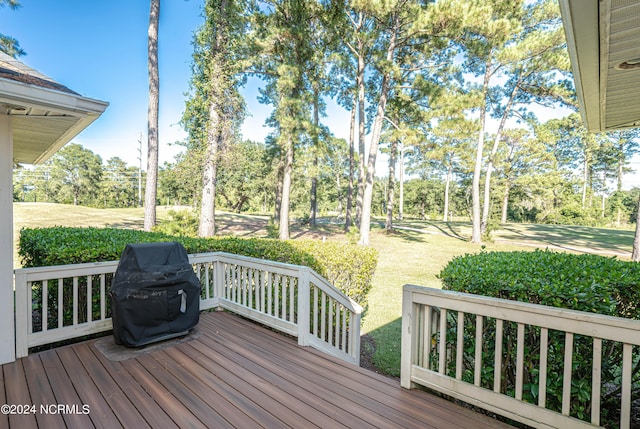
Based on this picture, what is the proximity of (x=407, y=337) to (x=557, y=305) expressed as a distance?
1020 millimetres

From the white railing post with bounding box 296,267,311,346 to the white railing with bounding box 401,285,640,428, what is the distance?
112 cm

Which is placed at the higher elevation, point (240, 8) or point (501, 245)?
point (240, 8)

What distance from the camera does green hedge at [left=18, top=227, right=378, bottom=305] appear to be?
3323 mm

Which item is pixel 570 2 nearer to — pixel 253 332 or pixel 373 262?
pixel 253 332

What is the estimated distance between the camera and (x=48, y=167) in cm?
3581

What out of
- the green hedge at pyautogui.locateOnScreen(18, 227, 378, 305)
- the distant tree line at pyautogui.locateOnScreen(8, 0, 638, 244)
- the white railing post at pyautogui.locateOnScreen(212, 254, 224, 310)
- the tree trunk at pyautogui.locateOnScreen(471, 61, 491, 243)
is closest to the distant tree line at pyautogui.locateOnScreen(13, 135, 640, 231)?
the distant tree line at pyautogui.locateOnScreen(8, 0, 638, 244)

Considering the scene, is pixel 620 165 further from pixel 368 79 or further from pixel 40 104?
pixel 40 104

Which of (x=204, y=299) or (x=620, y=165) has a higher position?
(x=620, y=165)

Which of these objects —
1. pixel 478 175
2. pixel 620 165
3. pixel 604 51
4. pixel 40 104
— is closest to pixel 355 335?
pixel 604 51

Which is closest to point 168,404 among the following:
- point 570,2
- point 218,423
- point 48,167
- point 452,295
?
point 218,423

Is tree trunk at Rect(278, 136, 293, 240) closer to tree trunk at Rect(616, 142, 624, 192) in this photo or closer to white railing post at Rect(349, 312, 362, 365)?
white railing post at Rect(349, 312, 362, 365)

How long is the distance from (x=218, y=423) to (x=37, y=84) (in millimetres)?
2632

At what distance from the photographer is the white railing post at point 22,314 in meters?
2.60

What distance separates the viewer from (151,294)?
→ 2818 millimetres
